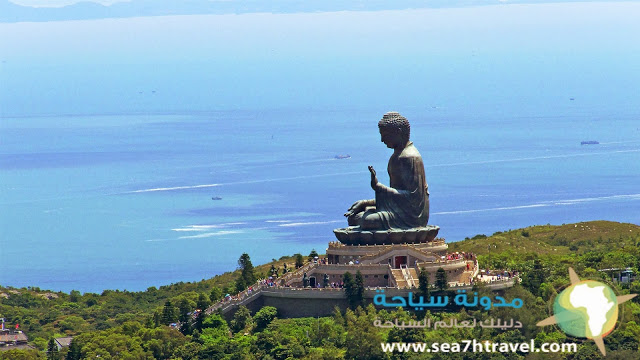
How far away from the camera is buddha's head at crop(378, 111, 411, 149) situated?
300 feet

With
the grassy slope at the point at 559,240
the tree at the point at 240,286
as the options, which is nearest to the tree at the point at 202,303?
the tree at the point at 240,286

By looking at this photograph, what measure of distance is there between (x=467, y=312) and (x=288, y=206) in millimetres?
92888

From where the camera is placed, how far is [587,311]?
82625mm

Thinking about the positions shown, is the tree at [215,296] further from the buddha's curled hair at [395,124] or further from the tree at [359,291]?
the buddha's curled hair at [395,124]

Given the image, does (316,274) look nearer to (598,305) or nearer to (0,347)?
(598,305)

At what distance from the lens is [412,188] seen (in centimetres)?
9119

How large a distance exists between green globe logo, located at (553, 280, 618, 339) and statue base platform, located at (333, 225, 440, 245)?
310 inches

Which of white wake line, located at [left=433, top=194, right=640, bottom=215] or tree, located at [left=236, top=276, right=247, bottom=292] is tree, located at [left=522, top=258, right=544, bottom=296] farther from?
white wake line, located at [left=433, top=194, right=640, bottom=215]

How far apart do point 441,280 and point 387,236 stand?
538 centimetres

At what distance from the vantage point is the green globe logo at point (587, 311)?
271 ft

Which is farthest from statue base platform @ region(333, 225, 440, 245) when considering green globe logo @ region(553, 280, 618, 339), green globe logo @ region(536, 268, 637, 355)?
green globe logo @ region(553, 280, 618, 339)

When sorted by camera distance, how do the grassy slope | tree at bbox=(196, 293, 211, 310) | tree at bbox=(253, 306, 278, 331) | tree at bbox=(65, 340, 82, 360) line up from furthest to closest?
the grassy slope
tree at bbox=(196, 293, 211, 310)
tree at bbox=(65, 340, 82, 360)
tree at bbox=(253, 306, 278, 331)

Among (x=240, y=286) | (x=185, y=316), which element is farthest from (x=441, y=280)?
(x=185, y=316)

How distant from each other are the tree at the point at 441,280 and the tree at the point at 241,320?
811 centimetres
